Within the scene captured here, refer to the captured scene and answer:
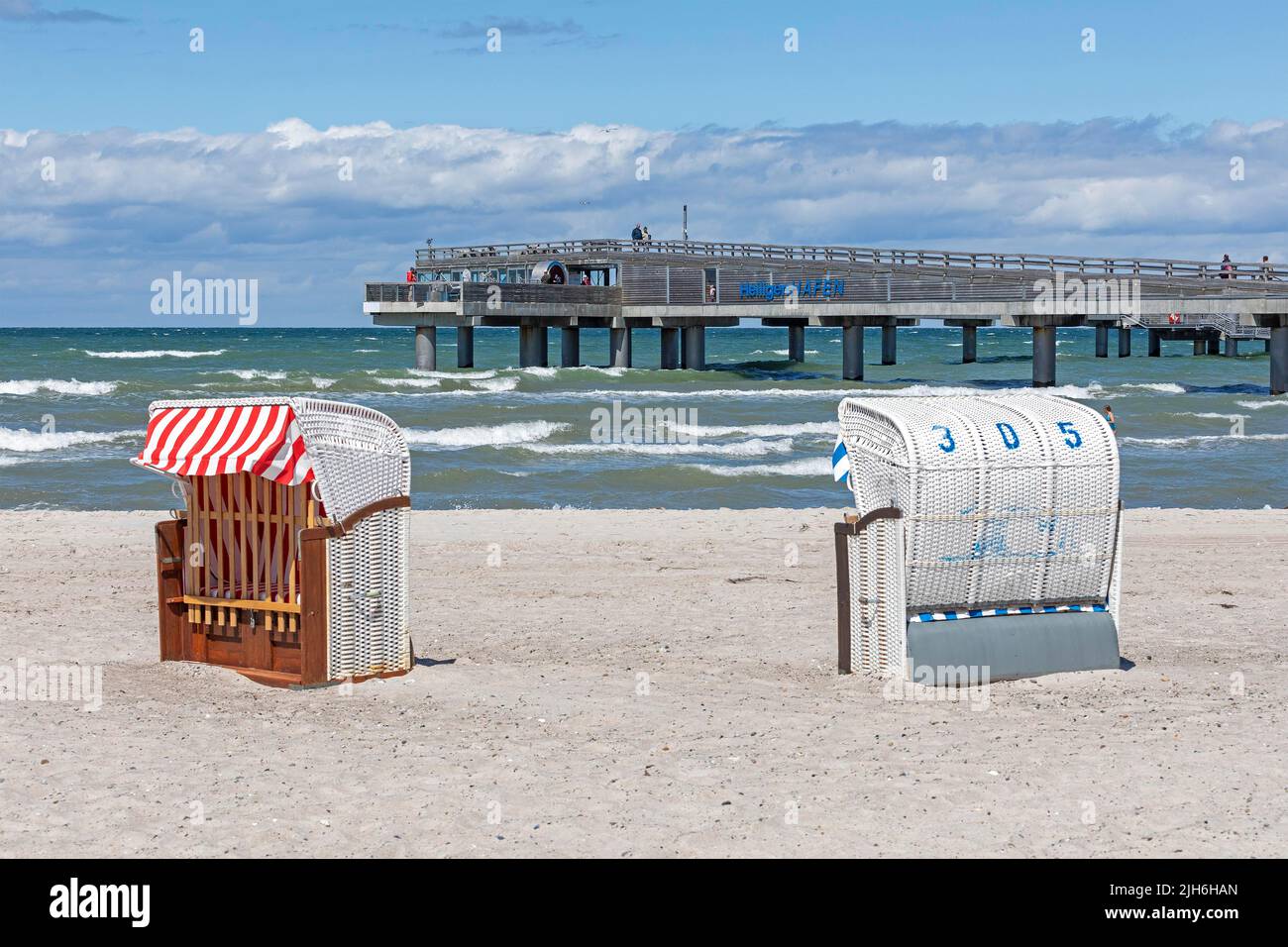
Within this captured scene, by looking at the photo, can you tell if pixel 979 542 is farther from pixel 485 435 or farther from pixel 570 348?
pixel 570 348

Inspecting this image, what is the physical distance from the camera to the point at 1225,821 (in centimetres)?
623

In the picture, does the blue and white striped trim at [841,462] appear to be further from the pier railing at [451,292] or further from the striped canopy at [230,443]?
the pier railing at [451,292]

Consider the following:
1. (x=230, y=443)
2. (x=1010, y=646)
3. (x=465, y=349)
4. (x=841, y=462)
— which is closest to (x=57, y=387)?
(x=465, y=349)

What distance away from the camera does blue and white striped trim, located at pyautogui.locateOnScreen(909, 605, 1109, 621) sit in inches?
342

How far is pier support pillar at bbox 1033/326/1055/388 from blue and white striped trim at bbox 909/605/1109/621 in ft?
111

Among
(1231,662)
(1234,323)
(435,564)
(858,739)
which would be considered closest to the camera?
(858,739)

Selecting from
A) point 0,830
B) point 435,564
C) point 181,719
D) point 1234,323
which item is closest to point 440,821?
point 0,830

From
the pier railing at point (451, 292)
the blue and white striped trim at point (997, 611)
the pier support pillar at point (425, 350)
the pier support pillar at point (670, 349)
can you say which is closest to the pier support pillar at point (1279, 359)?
the pier support pillar at point (670, 349)

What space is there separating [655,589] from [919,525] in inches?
182

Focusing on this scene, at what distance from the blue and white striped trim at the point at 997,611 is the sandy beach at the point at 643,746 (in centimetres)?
42

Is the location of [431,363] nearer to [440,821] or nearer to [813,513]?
[813,513]

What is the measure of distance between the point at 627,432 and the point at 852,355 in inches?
766

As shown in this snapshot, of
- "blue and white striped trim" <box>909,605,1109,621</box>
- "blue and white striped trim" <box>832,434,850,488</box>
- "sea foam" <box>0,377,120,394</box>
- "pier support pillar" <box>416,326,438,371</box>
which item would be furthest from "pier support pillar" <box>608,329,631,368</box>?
"blue and white striped trim" <box>909,605,1109,621</box>

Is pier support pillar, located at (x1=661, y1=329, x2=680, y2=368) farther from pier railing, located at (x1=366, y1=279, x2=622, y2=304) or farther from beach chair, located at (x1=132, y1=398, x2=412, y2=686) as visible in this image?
beach chair, located at (x1=132, y1=398, x2=412, y2=686)
